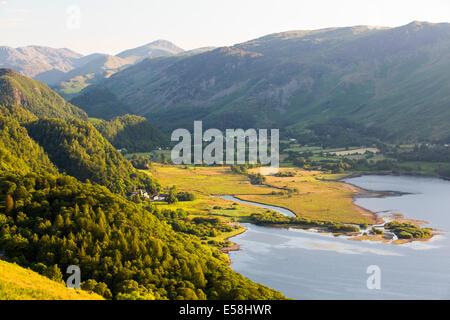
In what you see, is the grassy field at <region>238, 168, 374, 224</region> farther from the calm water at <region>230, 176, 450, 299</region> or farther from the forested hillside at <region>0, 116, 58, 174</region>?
the forested hillside at <region>0, 116, 58, 174</region>

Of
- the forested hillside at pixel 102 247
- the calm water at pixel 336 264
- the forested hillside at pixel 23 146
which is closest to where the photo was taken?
the forested hillside at pixel 102 247

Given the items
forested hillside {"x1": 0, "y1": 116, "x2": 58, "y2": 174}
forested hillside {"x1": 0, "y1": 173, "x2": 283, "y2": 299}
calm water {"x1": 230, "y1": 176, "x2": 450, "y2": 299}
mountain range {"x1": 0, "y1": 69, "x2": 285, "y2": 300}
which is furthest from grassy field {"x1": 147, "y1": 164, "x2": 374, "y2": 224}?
forested hillside {"x1": 0, "y1": 173, "x2": 283, "y2": 299}

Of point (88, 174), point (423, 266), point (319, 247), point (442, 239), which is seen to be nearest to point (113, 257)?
point (319, 247)

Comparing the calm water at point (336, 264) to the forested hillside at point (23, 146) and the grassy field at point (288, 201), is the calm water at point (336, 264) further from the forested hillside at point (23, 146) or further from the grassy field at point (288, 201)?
the forested hillside at point (23, 146)

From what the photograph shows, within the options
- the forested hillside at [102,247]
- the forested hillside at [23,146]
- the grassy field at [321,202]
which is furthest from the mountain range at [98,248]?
the forested hillside at [23,146]

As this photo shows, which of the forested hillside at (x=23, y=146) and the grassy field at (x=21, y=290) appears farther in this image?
the forested hillside at (x=23, y=146)

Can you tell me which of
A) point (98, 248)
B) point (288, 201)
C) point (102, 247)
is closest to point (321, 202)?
point (288, 201)

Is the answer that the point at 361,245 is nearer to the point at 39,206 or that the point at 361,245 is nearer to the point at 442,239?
the point at 442,239

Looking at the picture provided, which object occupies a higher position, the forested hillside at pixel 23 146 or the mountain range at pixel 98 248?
the forested hillside at pixel 23 146

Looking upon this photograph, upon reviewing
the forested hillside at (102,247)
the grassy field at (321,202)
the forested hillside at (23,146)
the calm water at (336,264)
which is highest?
the forested hillside at (23,146)
